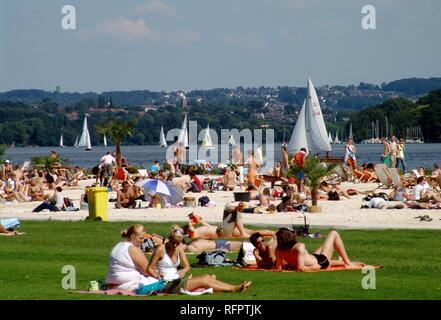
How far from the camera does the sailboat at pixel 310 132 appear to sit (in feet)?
179

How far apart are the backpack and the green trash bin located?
828 cm

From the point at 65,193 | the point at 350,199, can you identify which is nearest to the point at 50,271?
the point at 350,199

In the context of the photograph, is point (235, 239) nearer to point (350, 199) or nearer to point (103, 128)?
point (350, 199)

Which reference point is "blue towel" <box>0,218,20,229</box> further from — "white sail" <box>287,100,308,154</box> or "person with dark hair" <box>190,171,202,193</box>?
"white sail" <box>287,100,308,154</box>

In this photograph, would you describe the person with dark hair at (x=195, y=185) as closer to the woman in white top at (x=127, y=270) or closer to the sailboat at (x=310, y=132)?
the sailboat at (x=310, y=132)

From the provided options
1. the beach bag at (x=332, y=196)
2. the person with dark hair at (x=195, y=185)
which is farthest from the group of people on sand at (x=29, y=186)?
the beach bag at (x=332, y=196)

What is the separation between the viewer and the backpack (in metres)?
15.5

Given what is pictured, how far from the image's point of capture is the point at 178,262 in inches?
548

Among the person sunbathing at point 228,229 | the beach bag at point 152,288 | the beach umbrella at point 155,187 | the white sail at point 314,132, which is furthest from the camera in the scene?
the white sail at point 314,132

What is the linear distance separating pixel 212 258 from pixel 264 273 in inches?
46.8

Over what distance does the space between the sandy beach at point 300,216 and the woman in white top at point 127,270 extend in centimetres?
878
